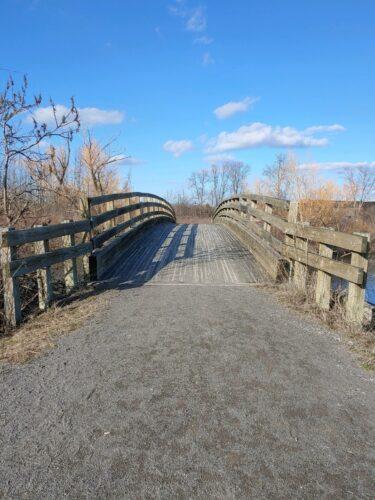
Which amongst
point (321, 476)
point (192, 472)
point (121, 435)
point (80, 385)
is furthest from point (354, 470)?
point (80, 385)

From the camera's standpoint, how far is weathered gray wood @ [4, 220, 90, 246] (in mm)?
4556

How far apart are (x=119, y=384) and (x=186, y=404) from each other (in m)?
0.63

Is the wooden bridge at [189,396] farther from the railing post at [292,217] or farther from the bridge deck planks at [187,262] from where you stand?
the bridge deck planks at [187,262]

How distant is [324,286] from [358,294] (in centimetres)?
80

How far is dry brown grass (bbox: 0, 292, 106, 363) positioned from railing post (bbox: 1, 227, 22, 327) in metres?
0.15

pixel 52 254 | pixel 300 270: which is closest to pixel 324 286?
pixel 300 270

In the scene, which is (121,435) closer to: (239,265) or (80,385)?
(80,385)

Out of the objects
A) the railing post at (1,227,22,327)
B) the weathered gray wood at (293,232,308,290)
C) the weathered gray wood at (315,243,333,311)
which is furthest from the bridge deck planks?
the railing post at (1,227,22,327)

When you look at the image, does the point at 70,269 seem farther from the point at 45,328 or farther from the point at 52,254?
the point at 45,328

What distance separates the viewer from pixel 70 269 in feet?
19.9

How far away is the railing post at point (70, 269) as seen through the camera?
237 inches

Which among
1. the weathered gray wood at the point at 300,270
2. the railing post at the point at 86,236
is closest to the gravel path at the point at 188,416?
the weathered gray wood at the point at 300,270

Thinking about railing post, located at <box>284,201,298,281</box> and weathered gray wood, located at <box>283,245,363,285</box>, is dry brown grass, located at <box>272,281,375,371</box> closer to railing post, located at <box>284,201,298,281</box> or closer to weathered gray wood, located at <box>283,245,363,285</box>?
railing post, located at <box>284,201,298,281</box>

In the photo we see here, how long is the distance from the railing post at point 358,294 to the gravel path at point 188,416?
0.42 meters
